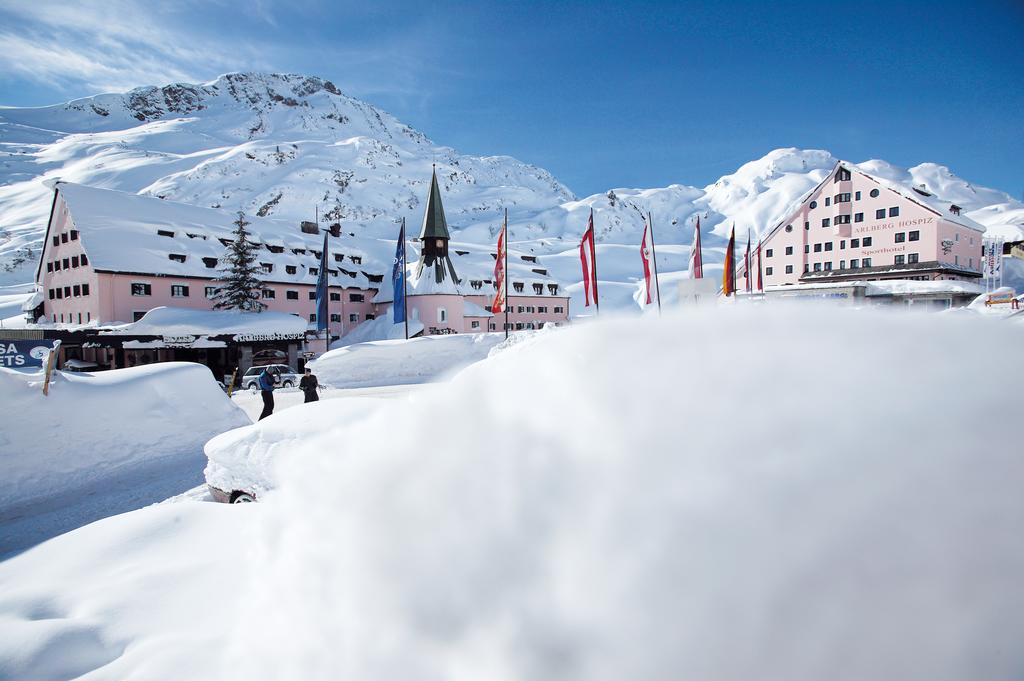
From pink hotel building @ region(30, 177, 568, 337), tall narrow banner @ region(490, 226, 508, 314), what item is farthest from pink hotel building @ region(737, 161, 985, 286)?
pink hotel building @ region(30, 177, 568, 337)

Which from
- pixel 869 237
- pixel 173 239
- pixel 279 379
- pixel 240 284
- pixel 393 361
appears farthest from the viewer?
pixel 869 237

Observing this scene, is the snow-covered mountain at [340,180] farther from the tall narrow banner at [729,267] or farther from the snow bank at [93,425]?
the snow bank at [93,425]

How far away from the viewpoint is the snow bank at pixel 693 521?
1266 millimetres

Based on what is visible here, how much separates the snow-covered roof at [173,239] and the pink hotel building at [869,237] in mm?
31262

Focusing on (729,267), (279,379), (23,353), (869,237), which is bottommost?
(279,379)

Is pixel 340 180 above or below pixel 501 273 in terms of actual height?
above

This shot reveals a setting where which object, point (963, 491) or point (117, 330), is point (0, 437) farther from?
point (117, 330)

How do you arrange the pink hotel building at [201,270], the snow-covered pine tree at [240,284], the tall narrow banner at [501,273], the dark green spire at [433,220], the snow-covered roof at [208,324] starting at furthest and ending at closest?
the dark green spire at [433,220] → the snow-covered pine tree at [240,284] → the pink hotel building at [201,270] → the snow-covered roof at [208,324] → the tall narrow banner at [501,273]

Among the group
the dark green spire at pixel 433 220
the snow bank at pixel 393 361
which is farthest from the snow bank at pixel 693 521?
the dark green spire at pixel 433 220

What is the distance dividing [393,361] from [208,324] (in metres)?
10.3

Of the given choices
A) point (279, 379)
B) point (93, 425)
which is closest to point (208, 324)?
point (279, 379)

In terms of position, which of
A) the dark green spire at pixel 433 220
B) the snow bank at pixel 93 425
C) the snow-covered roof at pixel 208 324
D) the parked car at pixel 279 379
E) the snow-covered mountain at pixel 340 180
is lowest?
the parked car at pixel 279 379

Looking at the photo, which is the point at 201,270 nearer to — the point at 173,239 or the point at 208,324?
the point at 173,239

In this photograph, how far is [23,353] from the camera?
365 inches
